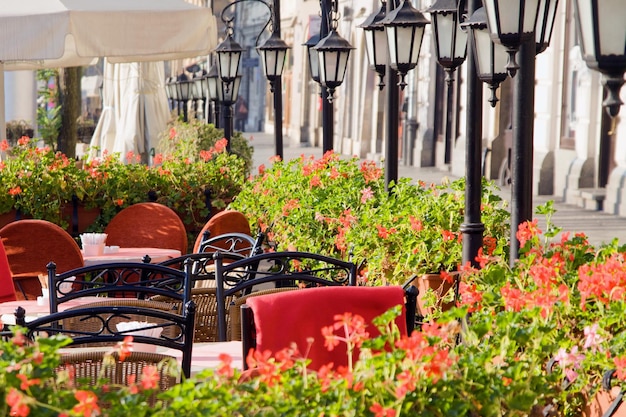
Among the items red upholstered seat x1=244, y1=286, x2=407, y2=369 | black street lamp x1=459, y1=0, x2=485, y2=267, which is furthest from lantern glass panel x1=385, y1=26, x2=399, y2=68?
red upholstered seat x1=244, y1=286, x2=407, y2=369

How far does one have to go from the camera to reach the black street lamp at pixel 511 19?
4.10 m

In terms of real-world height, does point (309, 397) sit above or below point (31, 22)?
below

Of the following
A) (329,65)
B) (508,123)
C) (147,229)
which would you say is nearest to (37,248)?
(147,229)

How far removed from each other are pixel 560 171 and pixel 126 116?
6.81 metres

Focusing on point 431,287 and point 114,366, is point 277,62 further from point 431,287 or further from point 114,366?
point 114,366

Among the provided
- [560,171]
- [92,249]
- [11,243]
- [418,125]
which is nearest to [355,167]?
[92,249]

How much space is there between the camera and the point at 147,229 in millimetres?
7895

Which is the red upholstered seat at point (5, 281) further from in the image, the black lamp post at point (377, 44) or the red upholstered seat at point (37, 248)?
the black lamp post at point (377, 44)

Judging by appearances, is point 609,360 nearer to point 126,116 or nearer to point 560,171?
point 126,116

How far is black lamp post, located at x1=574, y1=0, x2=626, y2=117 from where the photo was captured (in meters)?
3.09

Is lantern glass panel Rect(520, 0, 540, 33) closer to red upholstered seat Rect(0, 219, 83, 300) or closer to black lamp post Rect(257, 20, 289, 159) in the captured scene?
red upholstered seat Rect(0, 219, 83, 300)

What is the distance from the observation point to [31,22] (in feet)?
23.2

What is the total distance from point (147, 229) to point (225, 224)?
2.42ft

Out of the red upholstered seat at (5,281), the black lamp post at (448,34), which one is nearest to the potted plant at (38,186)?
the red upholstered seat at (5,281)
